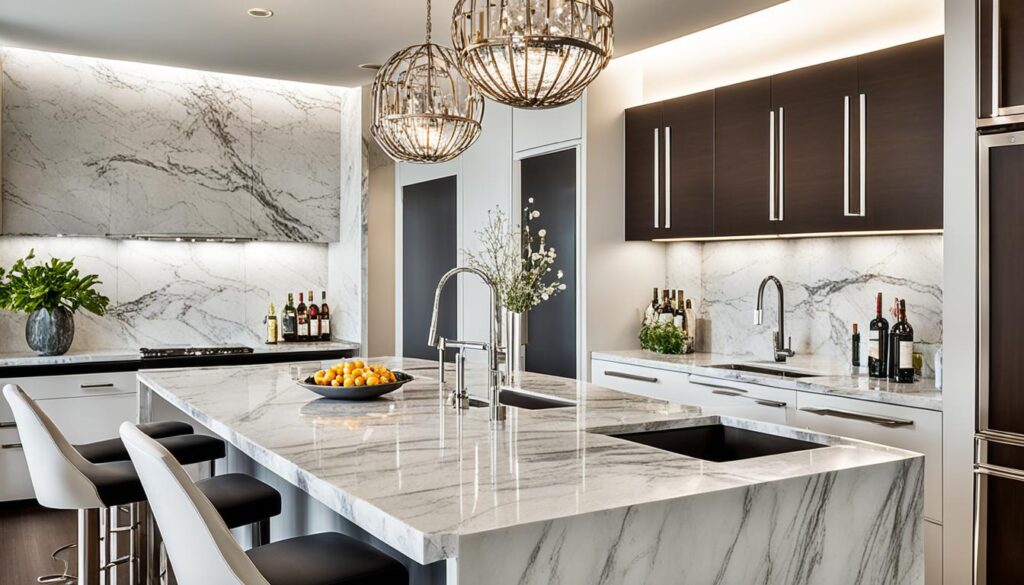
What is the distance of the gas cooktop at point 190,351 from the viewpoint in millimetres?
4996

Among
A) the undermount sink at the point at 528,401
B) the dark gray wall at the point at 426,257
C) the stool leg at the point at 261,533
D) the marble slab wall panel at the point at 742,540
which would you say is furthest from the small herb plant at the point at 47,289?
the marble slab wall panel at the point at 742,540

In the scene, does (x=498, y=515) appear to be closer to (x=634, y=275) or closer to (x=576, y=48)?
(x=576, y=48)

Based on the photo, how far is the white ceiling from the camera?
13.0 ft

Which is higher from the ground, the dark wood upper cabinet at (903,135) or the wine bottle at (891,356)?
the dark wood upper cabinet at (903,135)

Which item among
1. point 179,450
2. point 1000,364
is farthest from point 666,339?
point 179,450

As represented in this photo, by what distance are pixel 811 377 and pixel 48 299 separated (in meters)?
4.15

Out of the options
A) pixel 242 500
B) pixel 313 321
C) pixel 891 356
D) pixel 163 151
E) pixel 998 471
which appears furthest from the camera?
pixel 313 321

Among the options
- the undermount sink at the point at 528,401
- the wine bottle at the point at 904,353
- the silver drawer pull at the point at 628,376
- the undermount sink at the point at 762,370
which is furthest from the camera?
the silver drawer pull at the point at 628,376

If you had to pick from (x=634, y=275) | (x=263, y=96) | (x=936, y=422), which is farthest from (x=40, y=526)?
(x=936, y=422)

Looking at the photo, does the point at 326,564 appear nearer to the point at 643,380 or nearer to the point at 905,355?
the point at 905,355

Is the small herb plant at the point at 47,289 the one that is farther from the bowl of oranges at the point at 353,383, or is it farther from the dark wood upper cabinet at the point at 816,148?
the dark wood upper cabinet at the point at 816,148

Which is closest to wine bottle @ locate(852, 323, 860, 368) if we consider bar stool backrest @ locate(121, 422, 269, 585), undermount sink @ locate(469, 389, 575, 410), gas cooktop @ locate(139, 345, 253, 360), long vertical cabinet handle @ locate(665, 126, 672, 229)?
long vertical cabinet handle @ locate(665, 126, 672, 229)

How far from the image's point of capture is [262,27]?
4.35 metres

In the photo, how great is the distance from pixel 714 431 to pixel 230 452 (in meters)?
2.16
